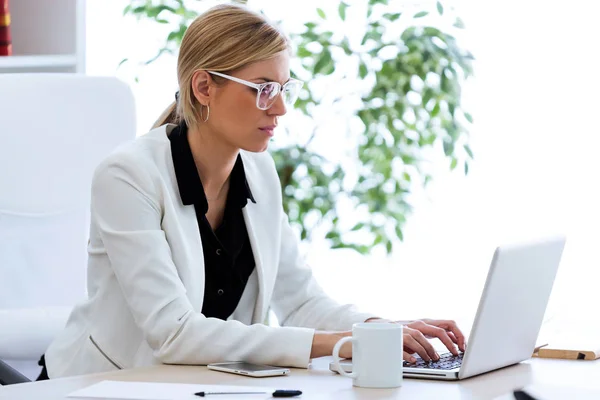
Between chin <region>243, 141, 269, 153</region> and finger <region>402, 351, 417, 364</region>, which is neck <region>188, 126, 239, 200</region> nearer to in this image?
chin <region>243, 141, 269, 153</region>

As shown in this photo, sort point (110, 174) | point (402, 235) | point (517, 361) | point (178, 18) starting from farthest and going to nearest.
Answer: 1. point (178, 18)
2. point (402, 235)
3. point (110, 174)
4. point (517, 361)

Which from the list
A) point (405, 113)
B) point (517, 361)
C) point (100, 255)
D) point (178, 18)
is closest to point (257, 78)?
point (100, 255)

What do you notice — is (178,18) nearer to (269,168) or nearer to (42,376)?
(269,168)

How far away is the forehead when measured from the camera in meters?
1.75

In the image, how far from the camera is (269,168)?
78.6 inches

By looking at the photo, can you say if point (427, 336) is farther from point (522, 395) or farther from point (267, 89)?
point (267, 89)

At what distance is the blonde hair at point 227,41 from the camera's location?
5.74ft

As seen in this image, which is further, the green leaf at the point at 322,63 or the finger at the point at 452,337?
the green leaf at the point at 322,63

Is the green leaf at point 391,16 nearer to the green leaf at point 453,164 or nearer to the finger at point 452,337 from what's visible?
the green leaf at point 453,164

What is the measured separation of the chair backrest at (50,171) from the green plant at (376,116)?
73cm

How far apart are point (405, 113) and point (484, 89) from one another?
270 mm

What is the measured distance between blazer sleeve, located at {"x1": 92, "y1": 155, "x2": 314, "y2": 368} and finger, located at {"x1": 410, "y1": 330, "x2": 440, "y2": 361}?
0.16 m

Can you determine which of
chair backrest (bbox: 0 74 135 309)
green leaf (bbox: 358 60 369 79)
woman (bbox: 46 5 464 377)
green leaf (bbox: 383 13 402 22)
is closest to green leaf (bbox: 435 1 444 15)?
green leaf (bbox: 383 13 402 22)

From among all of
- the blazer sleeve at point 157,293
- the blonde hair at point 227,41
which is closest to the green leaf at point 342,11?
the blonde hair at point 227,41
